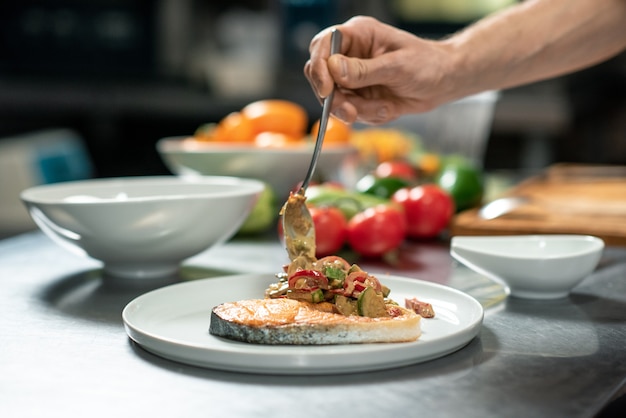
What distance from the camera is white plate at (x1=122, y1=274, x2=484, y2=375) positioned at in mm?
925

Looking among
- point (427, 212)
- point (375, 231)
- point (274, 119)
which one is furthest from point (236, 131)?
point (375, 231)

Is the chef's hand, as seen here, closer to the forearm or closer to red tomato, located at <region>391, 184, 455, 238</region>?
the forearm

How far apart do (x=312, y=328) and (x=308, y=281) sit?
139 mm

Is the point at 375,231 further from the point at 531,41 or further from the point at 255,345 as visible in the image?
the point at 255,345

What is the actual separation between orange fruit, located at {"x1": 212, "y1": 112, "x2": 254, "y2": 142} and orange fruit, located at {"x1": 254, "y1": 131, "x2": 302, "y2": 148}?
1.1 inches

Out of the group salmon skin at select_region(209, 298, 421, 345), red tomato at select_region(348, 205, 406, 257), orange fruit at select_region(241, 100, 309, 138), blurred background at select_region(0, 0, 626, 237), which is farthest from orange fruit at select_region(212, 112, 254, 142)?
blurred background at select_region(0, 0, 626, 237)

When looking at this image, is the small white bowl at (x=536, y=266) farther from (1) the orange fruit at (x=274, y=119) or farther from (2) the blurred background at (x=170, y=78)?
(2) the blurred background at (x=170, y=78)

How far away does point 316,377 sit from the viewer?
0.93m

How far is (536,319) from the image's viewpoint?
4.04ft

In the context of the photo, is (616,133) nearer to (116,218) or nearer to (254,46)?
(254,46)

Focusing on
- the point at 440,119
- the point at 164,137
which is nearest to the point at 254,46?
the point at 164,137

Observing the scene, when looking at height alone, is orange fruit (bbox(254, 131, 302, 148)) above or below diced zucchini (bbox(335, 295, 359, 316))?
above

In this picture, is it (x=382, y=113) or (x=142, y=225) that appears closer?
(x=142, y=225)

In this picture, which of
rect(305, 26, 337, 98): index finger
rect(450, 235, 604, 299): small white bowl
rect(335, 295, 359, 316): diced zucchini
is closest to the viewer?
rect(335, 295, 359, 316): diced zucchini
